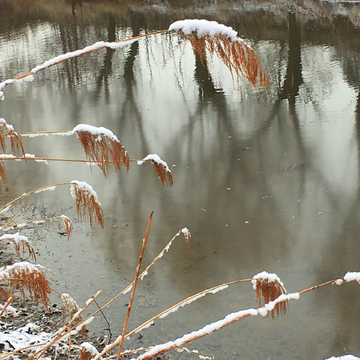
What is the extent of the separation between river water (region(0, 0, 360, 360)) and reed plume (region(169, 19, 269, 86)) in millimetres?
2753

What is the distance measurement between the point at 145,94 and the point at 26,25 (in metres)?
9.38

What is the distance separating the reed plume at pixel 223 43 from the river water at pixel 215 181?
2.75 m

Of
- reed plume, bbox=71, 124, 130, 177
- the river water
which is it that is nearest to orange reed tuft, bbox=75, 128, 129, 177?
reed plume, bbox=71, 124, 130, 177

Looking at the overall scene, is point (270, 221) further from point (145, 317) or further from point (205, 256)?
point (145, 317)

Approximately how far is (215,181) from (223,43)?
16.5 feet

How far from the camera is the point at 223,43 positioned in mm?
1364

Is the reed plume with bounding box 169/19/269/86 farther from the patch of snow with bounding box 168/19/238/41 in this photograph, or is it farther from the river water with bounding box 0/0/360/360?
the river water with bounding box 0/0/360/360

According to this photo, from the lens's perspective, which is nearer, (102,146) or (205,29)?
(205,29)

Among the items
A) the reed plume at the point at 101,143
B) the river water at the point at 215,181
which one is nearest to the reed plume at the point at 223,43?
the reed plume at the point at 101,143

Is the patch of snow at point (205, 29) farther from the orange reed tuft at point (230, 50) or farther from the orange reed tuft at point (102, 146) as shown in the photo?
the orange reed tuft at point (102, 146)

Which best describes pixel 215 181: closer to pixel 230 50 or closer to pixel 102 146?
pixel 102 146

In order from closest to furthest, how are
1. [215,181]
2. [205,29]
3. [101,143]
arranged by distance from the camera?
1. [205,29]
2. [101,143]
3. [215,181]

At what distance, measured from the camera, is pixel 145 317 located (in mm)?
3980

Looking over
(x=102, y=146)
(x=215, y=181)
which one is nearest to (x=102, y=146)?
(x=102, y=146)
